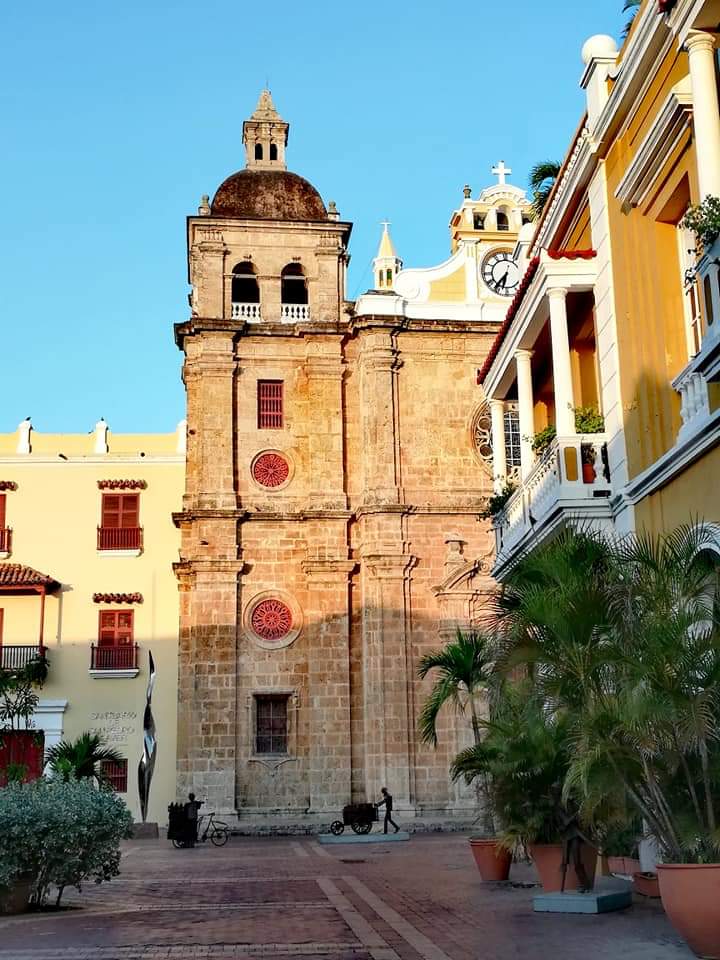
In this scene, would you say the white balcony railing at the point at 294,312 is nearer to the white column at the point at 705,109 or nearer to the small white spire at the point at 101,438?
the small white spire at the point at 101,438

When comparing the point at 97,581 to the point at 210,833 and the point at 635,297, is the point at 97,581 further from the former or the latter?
the point at 635,297

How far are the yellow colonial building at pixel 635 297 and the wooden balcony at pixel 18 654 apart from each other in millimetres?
18608

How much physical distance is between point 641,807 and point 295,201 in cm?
2913

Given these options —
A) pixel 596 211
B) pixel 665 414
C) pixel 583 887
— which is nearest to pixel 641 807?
pixel 583 887

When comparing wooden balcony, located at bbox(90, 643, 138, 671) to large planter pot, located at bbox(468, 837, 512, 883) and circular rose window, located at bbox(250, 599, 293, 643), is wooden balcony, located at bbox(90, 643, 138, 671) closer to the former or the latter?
circular rose window, located at bbox(250, 599, 293, 643)

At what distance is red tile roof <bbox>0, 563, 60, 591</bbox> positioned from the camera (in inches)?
1324

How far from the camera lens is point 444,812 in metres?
31.0

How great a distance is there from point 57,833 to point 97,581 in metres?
22.0

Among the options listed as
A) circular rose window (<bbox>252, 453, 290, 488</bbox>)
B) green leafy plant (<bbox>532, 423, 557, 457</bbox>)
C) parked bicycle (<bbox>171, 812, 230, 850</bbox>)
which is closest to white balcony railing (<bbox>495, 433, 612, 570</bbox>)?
green leafy plant (<bbox>532, 423, 557, 457</bbox>)

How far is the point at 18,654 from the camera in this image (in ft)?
111

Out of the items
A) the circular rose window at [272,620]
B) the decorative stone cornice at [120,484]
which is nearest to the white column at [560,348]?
the circular rose window at [272,620]

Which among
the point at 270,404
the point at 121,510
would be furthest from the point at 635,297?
the point at 121,510

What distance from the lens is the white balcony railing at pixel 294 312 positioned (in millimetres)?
35344

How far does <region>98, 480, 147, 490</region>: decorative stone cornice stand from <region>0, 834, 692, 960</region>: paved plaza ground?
55.3ft
